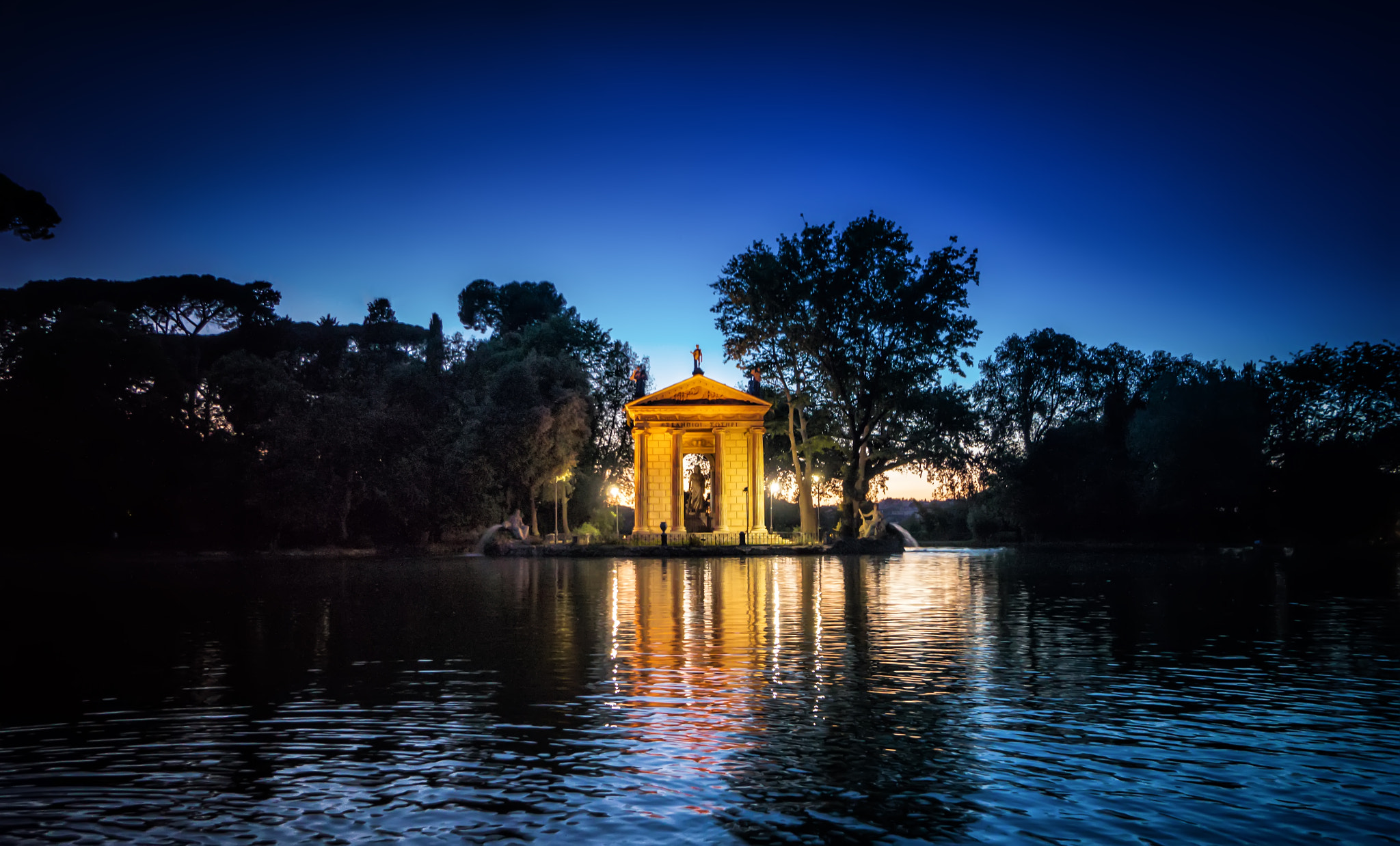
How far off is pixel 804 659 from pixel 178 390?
5038cm

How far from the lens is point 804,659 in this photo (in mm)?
11617

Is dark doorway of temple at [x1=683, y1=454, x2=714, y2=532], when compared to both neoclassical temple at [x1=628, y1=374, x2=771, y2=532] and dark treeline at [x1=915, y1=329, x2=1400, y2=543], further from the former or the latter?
dark treeline at [x1=915, y1=329, x2=1400, y2=543]

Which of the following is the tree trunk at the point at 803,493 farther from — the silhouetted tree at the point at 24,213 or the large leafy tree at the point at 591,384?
the silhouetted tree at the point at 24,213

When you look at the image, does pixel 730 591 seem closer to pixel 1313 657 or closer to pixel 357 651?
pixel 357 651

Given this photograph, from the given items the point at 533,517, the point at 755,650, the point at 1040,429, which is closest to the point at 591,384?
the point at 533,517

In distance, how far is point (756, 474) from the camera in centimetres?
5612

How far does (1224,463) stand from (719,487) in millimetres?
28911

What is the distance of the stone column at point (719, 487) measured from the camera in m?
55.6

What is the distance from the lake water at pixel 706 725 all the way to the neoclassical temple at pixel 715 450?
3765 cm

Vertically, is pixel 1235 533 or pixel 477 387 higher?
pixel 477 387

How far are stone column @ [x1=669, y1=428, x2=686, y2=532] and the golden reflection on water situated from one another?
3001 centimetres

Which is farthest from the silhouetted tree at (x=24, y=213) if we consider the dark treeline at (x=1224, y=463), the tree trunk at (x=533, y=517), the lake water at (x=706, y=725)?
the dark treeline at (x=1224, y=463)

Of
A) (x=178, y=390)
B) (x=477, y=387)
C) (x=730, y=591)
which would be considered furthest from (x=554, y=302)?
(x=730, y=591)

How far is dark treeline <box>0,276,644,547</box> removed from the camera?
48.0m
